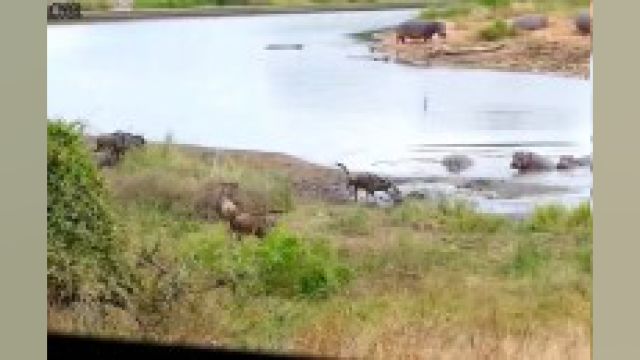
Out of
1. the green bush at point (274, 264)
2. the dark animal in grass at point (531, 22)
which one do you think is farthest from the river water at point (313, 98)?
the green bush at point (274, 264)

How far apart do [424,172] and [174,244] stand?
35.5 inches

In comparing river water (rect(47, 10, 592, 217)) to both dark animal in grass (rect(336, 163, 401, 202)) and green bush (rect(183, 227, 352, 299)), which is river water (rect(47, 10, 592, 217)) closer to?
dark animal in grass (rect(336, 163, 401, 202))

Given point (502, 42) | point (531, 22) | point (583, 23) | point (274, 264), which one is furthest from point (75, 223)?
point (583, 23)

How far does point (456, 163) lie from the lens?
3879 millimetres

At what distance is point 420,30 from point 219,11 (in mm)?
701

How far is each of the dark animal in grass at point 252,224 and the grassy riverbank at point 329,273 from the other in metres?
0.03

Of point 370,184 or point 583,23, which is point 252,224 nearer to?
point 370,184

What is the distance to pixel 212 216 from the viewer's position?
13.7ft

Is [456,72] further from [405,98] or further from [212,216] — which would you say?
[212,216]

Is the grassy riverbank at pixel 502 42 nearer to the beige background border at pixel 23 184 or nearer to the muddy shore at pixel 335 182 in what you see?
the muddy shore at pixel 335 182

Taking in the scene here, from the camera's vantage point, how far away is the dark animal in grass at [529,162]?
3779mm

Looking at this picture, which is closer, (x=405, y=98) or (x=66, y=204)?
(x=405, y=98)

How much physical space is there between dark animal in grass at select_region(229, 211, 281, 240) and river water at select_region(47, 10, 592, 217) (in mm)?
228

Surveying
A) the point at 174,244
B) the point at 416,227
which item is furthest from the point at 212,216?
the point at 416,227
